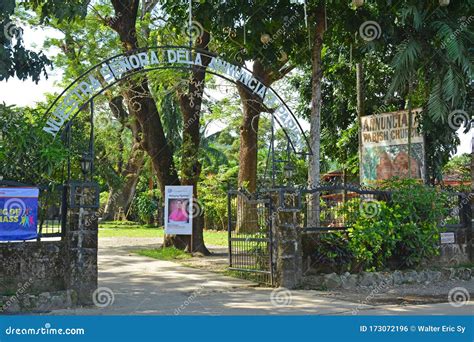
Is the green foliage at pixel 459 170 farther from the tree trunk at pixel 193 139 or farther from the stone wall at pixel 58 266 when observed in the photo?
the stone wall at pixel 58 266

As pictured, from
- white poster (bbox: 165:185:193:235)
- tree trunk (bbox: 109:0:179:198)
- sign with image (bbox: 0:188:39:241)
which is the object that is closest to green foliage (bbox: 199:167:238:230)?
tree trunk (bbox: 109:0:179:198)

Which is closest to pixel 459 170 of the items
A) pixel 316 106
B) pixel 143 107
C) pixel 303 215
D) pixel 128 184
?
pixel 316 106

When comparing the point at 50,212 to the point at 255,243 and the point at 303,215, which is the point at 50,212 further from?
the point at 303,215

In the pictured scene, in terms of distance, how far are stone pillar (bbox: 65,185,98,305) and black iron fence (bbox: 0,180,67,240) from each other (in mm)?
198

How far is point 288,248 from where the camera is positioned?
1205 centimetres

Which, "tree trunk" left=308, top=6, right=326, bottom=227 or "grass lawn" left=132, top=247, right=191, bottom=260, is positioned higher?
"tree trunk" left=308, top=6, right=326, bottom=227

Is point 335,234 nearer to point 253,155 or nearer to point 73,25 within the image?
point 253,155

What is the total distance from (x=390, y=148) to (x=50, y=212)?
8.82 metres

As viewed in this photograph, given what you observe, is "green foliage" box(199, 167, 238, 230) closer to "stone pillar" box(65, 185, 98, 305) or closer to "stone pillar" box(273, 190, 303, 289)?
"stone pillar" box(273, 190, 303, 289)

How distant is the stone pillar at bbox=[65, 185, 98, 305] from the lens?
10.5 metres

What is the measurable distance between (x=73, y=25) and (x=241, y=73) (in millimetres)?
10231

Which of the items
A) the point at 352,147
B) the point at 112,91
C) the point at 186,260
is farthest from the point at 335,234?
the point at 112,91

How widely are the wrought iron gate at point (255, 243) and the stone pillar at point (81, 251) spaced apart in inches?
136

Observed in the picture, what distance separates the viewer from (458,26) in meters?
13.7
